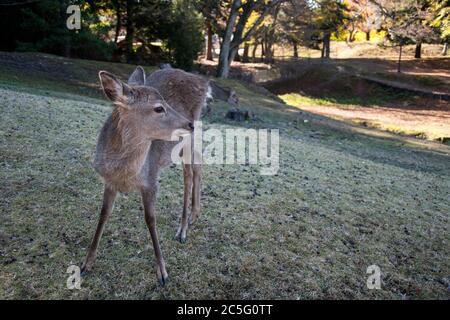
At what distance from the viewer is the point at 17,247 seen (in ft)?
12.8

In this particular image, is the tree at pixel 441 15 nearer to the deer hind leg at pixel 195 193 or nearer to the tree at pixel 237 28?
the tree at pixel 237 28

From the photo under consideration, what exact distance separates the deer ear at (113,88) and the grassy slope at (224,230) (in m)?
1.65

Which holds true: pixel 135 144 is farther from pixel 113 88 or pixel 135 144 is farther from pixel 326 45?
pixel 326 45

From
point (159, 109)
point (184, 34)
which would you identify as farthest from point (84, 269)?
point (184, 34)

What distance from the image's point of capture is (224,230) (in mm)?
4773

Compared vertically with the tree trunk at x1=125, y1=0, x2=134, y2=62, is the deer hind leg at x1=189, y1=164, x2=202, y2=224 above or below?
below

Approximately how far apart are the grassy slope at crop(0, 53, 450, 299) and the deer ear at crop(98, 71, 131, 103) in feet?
5.40

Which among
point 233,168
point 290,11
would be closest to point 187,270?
point 233,168

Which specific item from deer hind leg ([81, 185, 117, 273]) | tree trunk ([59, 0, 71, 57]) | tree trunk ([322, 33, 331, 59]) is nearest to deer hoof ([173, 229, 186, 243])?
deer hind leg ([81, 185, 117, 273])

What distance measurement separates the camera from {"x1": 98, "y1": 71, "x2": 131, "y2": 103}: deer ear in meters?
3.20

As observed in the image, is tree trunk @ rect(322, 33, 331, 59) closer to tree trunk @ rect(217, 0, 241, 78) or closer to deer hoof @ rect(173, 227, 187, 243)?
tree trunk @ rect(217, 0, 241, 78)

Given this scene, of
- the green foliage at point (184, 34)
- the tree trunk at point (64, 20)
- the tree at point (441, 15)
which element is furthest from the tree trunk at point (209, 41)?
the tree at point (441, 15)

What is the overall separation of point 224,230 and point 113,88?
7.38 feet
